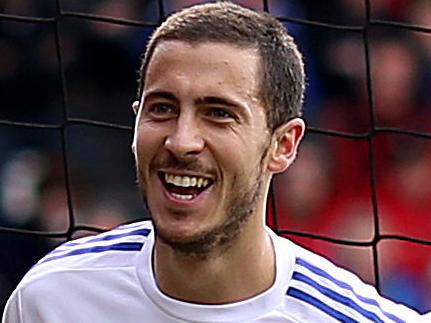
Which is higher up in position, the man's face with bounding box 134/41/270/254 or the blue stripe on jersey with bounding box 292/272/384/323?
the man's face with bounding box 134/41/270/254

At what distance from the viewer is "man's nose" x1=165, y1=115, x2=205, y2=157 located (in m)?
1.15

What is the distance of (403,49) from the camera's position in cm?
263

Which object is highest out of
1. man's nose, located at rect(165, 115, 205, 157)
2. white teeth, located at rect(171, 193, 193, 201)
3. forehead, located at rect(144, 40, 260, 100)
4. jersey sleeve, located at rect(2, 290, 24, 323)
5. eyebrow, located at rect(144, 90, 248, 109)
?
forehead, located at rect(144, 40, 260, 100)

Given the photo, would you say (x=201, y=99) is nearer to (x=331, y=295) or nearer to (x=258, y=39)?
(x=258, y=39)

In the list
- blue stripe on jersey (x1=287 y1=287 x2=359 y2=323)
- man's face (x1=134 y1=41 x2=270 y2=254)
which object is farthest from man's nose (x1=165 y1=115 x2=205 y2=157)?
blue stripe on jersey (x1=287 y1=287 x2=359 y2=323)

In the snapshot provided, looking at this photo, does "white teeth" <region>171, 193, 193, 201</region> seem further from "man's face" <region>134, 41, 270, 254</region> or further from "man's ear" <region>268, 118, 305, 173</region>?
"man's ear" <region>268, 118, 305, 173</region>

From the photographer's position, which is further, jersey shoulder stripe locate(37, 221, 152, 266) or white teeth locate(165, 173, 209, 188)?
jersey shoulder stripe locate(37, 221, 152, 266)

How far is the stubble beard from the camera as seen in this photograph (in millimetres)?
1186

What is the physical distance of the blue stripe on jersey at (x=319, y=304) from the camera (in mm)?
1279

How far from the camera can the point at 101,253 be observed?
4.40ft

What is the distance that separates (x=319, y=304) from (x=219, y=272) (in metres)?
0.12

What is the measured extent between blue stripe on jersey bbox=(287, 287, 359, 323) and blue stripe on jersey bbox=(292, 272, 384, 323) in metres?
0.02

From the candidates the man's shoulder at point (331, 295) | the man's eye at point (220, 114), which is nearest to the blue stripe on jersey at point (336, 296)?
the man's shoulder at point (331, 295)

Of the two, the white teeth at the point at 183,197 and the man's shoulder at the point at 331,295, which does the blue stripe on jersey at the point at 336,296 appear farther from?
the white teeth at the point at 183,197
